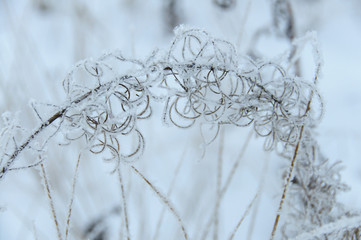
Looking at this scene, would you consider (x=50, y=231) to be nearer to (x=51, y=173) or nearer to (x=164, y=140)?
(x=51, y=173)

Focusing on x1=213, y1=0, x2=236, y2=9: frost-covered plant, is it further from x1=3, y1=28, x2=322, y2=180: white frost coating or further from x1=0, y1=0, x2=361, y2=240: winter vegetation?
x1=3, y1=28, x2=322, y2=180: white frost coating

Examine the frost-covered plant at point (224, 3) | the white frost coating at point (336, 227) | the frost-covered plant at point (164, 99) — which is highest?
the frost-covered plant at point (224, 3)

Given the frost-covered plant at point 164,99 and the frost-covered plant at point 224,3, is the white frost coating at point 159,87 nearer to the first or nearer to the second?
the frost-covered plant at point 164,99

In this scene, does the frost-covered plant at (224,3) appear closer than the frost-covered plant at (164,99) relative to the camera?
No

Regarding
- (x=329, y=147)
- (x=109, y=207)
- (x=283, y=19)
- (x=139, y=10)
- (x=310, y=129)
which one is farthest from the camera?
(x=139, y=10)

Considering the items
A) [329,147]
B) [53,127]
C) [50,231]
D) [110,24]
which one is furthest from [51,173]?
[110,24]

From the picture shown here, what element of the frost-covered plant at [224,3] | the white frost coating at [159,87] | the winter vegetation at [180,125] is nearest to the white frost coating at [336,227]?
the winter vegetation at [180,125]

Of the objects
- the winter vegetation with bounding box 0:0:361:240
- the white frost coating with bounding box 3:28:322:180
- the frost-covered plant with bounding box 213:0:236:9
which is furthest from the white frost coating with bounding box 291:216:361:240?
the frost-covered plant with bounding box 213:0:236:9

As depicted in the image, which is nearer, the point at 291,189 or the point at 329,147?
the point at 291,189

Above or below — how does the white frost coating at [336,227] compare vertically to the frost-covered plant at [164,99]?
below
